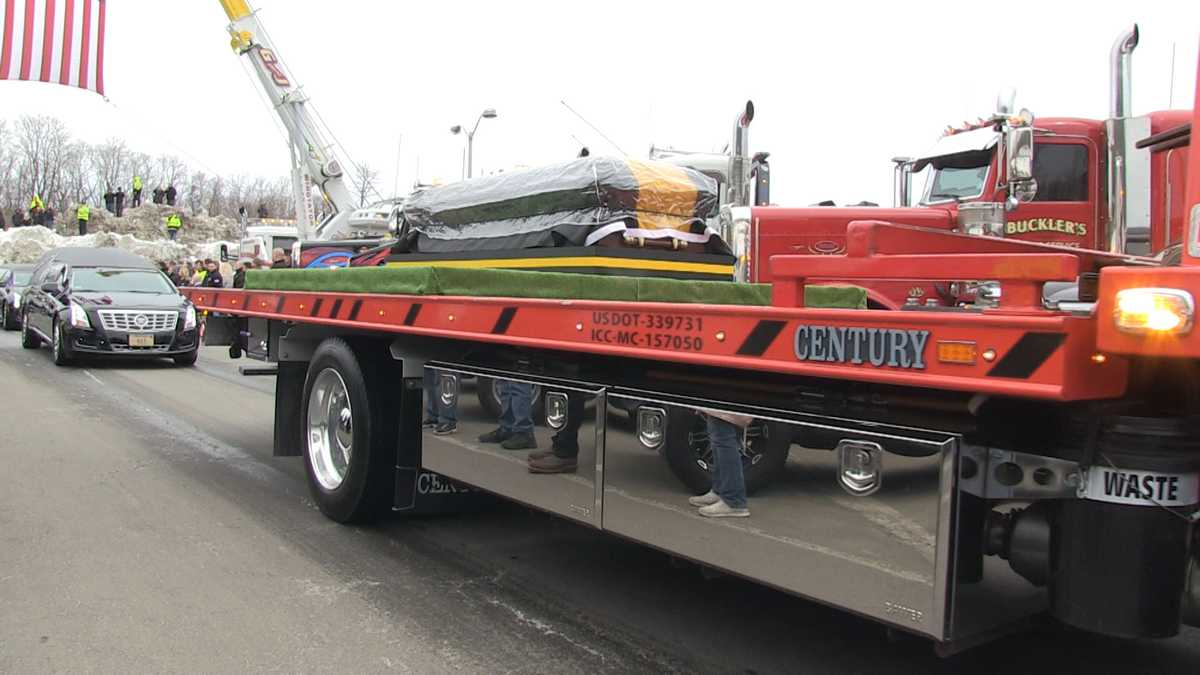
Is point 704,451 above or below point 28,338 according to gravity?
below

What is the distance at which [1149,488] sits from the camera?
2623 mm

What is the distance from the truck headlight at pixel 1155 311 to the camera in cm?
223

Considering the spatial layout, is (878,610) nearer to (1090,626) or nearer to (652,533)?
(1090,626)

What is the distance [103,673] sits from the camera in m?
3.74

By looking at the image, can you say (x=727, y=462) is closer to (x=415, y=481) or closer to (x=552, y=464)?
(x=552, y=464)

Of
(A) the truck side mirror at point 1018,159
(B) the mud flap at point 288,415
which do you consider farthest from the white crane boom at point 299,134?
(A) the truck side mirror at point 1018,159

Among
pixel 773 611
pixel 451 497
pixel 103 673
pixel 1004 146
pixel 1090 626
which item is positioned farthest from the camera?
pixel 1004 146

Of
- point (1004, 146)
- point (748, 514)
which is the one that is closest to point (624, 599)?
point (748, 514)

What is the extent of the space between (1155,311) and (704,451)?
163 centimetres

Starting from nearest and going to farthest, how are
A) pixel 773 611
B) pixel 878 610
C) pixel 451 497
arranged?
pixel 878 610, pixel 773 611, pixel 451 497

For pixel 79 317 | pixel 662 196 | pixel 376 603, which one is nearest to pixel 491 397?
pixel 376 603

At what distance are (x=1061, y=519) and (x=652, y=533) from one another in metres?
1.52

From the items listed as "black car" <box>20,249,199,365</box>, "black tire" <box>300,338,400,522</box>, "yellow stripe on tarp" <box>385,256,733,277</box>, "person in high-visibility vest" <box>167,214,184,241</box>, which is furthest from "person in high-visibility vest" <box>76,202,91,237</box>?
"black tire" <box>300,338,400,522</box>

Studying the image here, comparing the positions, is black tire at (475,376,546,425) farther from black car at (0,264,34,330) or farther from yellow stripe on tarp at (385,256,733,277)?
black car at (0,264,34,330)
